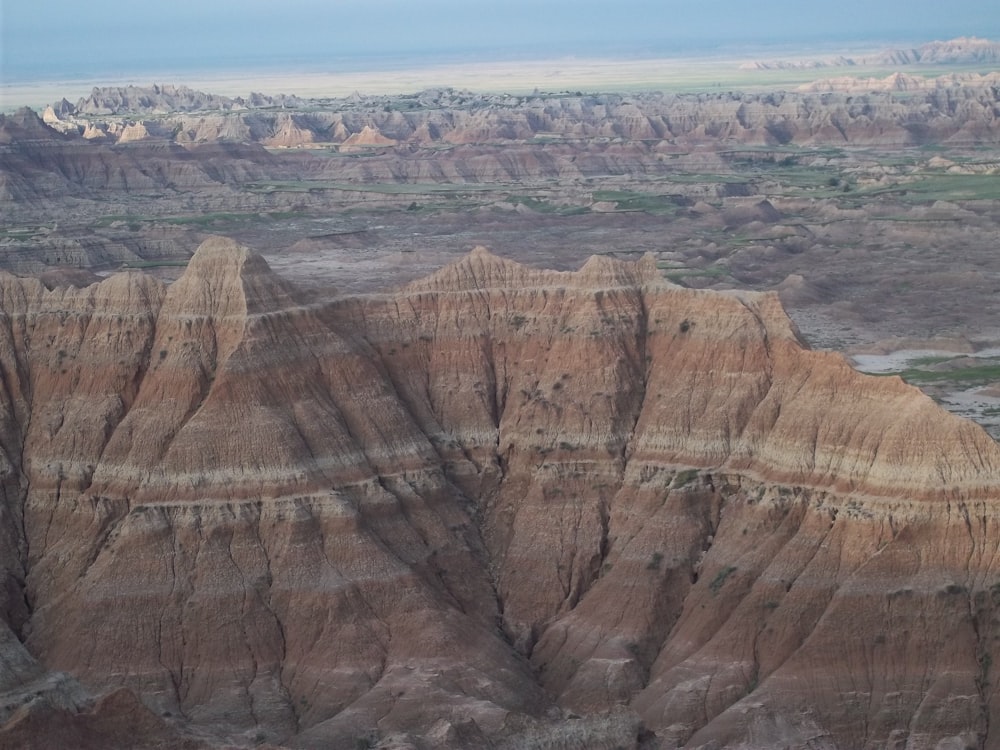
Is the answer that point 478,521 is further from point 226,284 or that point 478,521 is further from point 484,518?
point 226,284

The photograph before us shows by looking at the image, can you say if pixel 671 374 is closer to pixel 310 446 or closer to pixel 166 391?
pixel 310 446

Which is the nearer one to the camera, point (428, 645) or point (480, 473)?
point (428, 645)

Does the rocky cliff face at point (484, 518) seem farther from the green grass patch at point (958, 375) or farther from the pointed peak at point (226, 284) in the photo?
the green grass patch at point (958, 375)

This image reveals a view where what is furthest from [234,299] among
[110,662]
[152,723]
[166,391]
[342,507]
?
[152,723]

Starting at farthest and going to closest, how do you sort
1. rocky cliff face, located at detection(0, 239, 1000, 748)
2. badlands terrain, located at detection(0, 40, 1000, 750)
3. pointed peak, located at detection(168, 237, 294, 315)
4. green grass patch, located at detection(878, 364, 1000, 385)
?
1. green grass patch, located at detection(878, 364, 1000, 385)
2. pointed peak, located at detection(168, 237, 294, 315)
3. rocky cliff face, located at detection(0, 239, 1000, 748)
4. badlands terrain, located at detection(0, 40, 1000, 750)

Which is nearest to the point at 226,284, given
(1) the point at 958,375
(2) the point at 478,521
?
(2) the point at 478,521

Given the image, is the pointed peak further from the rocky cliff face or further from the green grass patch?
the green grass patch

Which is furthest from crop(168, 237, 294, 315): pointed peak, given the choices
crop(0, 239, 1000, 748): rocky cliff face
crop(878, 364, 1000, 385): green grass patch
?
crop(878, 364, 1000, 385): green grass patch

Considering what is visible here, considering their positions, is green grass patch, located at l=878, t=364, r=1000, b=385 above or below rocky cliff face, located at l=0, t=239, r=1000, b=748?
below

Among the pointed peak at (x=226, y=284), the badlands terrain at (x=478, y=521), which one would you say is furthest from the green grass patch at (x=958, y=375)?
the pointed peak at (x=226, y=284)
